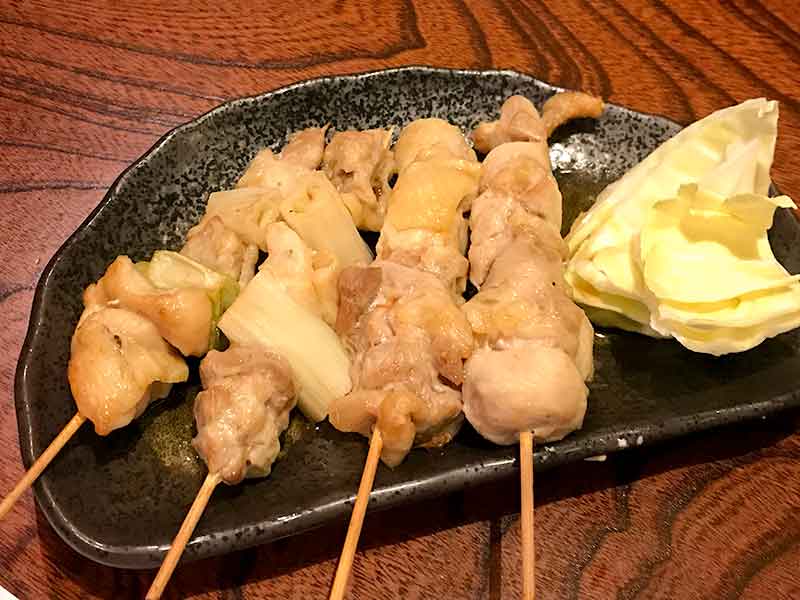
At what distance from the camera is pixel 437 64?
3.87 m

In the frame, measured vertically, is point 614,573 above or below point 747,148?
below

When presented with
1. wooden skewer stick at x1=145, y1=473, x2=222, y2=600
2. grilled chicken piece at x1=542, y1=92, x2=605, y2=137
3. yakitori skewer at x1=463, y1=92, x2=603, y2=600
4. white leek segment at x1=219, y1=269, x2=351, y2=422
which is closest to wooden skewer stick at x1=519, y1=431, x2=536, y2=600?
yakitori skewer at x1=463, y1=92, x2=603, y2=600

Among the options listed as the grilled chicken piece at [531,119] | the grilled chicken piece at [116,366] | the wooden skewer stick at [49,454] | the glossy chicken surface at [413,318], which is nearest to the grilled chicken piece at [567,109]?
the grilled chicken piece at [531,119]

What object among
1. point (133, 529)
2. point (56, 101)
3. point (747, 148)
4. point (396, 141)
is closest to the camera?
point (133, 529)

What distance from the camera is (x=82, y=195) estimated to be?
3.39 meters

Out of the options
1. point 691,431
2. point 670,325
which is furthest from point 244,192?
point 691,431

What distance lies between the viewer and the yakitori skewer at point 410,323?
2.20 meters

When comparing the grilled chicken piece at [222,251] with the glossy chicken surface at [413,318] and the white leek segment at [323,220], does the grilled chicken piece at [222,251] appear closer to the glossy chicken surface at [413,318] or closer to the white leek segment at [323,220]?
the white leek segment at [323,220]

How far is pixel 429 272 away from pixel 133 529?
1194 mm

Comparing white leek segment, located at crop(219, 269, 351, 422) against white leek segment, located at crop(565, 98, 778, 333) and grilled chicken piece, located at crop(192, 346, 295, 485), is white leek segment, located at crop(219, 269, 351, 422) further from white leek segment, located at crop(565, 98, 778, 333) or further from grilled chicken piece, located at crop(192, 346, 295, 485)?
white leek segment, located at crop(565, 98, 778, 333)

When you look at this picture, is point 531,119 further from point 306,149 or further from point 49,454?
point 49,454

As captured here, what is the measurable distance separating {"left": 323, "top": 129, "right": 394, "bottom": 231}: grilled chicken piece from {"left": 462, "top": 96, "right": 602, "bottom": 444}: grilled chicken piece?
0.40 metres

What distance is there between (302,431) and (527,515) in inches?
32.2

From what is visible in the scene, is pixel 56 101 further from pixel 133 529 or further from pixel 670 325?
pixel 670 325
